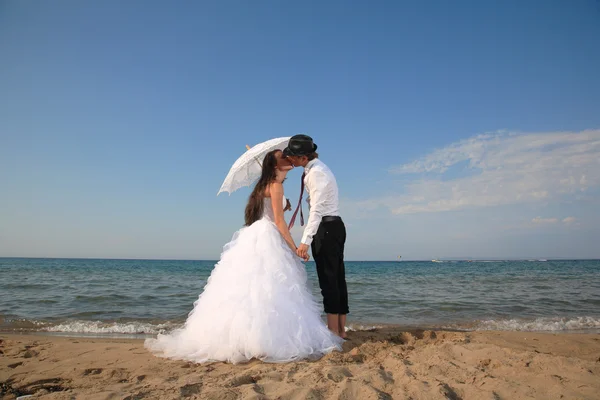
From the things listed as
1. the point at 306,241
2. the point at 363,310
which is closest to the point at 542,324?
the point at 363,310

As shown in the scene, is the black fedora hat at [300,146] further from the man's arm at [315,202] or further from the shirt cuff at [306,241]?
the shirt cuff at [306,241]

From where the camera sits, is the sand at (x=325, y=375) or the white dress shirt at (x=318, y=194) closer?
the sand at (x=325, y=375)

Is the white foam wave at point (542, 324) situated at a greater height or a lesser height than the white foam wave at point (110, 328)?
lesser

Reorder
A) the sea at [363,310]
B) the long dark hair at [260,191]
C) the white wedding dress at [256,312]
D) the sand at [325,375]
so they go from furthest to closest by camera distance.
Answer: the sea at [363,310] → the long dark hair at [260,191] → the white wedding dress at [256,312] → the sand at [325,375]

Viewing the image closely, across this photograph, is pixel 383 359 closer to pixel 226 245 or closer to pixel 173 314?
pixel 226 245

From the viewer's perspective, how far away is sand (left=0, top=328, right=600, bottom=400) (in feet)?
8.95

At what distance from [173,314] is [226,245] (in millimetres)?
4784

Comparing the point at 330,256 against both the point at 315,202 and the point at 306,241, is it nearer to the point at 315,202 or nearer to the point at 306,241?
the point at 306,241

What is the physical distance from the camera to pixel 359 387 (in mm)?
2809

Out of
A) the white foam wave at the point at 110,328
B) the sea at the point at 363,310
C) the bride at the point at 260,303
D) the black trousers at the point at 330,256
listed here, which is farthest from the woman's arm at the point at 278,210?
the white foam wave at the point at 110,328

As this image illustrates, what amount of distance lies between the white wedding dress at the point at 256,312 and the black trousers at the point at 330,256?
302 millimetres

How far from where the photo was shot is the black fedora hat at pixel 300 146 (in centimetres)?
439

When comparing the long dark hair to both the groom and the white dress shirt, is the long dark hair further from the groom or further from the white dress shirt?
the white dress shirt

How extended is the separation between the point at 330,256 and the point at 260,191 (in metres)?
1.20
